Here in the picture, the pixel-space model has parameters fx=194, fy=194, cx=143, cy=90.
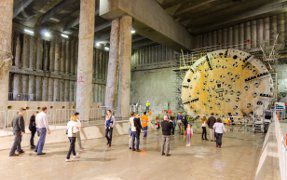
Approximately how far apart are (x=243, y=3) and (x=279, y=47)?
19.0 feet

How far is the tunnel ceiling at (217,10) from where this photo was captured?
19.6 metres

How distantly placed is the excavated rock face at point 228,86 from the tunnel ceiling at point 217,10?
5.51 metres

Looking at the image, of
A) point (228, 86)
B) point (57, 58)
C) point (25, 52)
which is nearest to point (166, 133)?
point (228, 86)

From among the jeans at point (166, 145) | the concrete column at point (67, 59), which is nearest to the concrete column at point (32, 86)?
the concrete column at point (67, 59)

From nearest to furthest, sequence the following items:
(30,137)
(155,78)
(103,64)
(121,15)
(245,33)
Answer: (30,137), (121,15), (245,33), (155,78), (103,64)

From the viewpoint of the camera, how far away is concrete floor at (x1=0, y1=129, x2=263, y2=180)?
18.9ft

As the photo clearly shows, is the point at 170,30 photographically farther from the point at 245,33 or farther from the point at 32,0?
the point at 32,0

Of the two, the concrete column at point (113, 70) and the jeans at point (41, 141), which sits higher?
the concrete column at point (113, 70)

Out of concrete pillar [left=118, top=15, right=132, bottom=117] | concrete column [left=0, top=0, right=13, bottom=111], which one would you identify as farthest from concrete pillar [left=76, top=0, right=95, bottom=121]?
concrete column [left=0, top=0, right=13, bottom=111]

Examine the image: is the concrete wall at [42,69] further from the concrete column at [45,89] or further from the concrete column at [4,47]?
the concrete column at [4,47]

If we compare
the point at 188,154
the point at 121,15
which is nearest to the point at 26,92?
the point at 121,15

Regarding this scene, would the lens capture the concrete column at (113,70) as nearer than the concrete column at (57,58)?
Yes

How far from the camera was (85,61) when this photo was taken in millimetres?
13328

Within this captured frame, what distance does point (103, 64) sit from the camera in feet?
109
